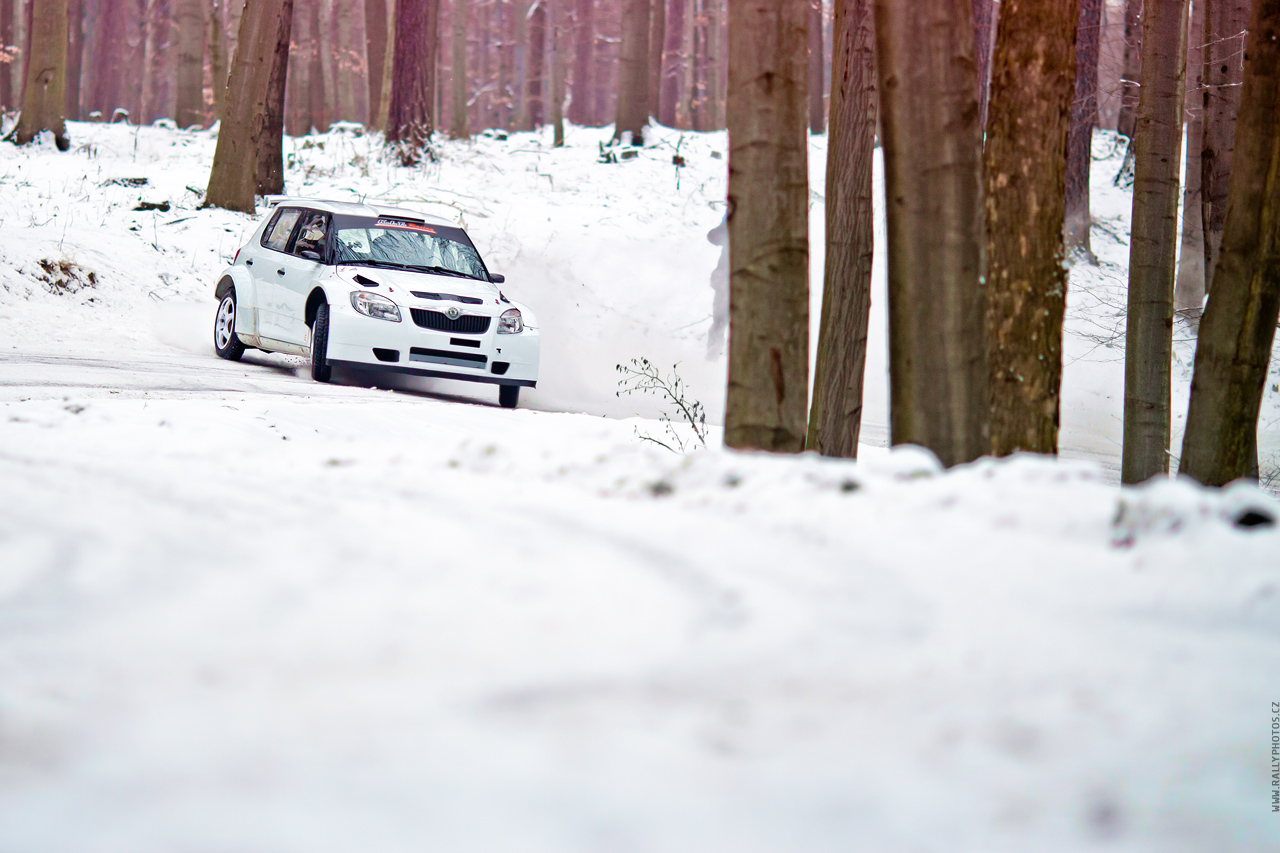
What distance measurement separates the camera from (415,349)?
9.68 metres

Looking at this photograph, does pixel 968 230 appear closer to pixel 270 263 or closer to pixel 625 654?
pixel 625 654

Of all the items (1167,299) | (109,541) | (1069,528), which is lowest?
(109,541)

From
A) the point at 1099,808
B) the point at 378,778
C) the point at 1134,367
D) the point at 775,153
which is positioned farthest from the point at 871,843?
the point at 1134,367

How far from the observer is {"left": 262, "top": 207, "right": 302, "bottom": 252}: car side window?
36.4ft

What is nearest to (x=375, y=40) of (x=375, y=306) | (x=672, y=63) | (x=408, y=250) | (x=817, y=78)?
(x=817, y=78)

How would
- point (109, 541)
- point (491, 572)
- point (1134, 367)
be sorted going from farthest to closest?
point (1134, 367), point (109, 541), point (491, 572)

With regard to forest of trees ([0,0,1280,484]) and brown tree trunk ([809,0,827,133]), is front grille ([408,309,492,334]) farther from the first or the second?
brown tree trunk ([809,0,827,133])

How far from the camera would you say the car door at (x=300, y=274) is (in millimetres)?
10250

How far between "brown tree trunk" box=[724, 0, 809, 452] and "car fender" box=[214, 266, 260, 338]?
25.7 ft

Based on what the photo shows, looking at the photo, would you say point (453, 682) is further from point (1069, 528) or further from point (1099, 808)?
point (1069, 528)

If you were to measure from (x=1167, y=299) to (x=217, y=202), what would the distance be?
13219 mm

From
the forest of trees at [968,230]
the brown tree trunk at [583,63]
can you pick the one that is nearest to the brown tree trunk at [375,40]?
the brown tree trunk at [583,63]

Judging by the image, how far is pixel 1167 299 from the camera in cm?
780

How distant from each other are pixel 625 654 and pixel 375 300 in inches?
298
